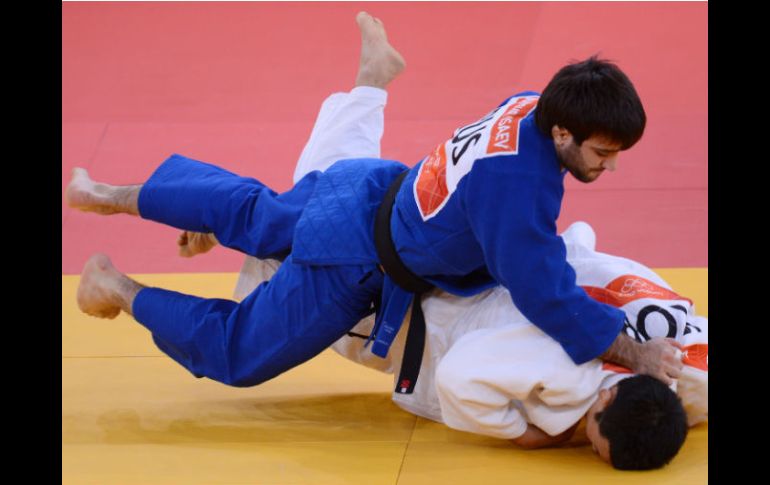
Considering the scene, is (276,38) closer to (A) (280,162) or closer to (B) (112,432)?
(A) (280,162)

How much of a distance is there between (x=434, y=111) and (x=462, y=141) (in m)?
3.33

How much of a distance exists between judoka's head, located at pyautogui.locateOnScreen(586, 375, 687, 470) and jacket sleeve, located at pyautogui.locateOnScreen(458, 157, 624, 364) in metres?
0.13

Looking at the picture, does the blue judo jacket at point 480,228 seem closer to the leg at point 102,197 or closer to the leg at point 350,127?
the leg at point 350,127

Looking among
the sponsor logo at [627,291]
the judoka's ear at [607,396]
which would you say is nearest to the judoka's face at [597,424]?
the judoka's ear at [607,396]

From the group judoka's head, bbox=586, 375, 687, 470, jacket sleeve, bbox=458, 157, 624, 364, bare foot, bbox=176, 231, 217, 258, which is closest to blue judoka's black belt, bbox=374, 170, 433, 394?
jacket sleeve, bbox=458, 157, 624, 364

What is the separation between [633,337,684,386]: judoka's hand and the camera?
2.86 metres

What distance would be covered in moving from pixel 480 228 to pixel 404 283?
1.33 ft

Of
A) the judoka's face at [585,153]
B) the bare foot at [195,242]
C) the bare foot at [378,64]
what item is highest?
the bare foot at [378,64]

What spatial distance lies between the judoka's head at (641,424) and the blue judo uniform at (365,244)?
0.13m

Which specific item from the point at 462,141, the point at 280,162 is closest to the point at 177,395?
the point at 462,141

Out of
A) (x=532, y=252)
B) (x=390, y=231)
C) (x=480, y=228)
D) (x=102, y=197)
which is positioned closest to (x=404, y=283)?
(x=390, y=231)

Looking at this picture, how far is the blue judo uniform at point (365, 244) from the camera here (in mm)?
2732

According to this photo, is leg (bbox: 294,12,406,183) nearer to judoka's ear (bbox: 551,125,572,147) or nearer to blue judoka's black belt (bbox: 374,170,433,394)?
blue judoka's black belt (bbox: 374,170,433,394)

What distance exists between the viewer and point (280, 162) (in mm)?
5762
